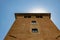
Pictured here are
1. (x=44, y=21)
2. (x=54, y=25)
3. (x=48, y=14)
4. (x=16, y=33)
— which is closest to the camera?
(x=16, y=33)

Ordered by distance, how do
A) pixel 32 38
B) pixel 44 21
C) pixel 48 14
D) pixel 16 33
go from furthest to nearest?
pixel 48 14
pixel 44 21
pixel 16 33
pixel 32 38

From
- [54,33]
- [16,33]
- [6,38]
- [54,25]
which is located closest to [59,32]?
[54,33]

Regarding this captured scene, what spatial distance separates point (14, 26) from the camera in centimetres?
2514

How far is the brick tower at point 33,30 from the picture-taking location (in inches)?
840

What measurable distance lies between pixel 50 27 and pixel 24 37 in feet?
18.6

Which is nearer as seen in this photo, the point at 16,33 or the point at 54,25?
the point at 16,33

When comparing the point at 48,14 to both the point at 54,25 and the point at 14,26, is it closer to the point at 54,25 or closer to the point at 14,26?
the point at 54,25

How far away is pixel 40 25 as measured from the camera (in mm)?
25328

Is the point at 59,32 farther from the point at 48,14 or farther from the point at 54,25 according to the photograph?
the point at 48,14

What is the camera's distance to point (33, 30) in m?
24.0

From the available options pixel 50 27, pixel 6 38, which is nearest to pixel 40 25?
pixel 50 27

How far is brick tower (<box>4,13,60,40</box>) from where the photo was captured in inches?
840

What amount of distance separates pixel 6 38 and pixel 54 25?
30.2 ft

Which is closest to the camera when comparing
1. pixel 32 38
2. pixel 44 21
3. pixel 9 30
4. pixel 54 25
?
pixel 32 38
